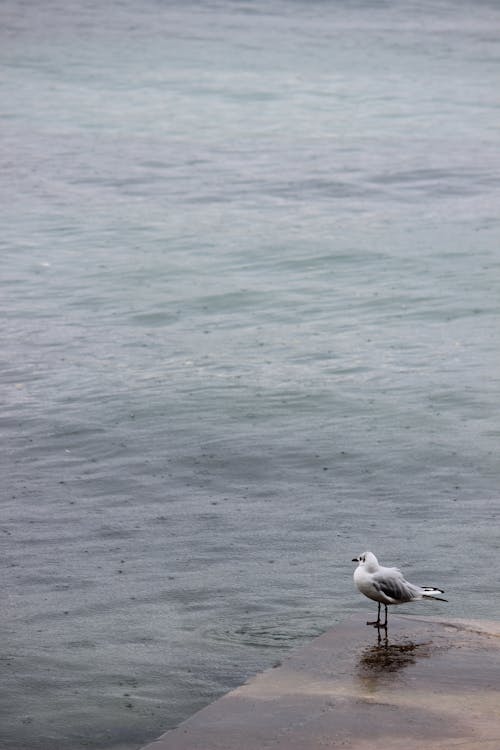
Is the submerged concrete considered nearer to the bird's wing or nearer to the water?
the bird's wing

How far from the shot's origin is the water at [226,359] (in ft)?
32.2

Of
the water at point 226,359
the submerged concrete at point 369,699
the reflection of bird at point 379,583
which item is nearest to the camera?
the submerged concrete at point 369,699

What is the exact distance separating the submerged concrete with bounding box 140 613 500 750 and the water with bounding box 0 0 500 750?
79 cm

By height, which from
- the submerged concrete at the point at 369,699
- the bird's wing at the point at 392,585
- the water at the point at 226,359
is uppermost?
the bird's wing at the point at 392,585

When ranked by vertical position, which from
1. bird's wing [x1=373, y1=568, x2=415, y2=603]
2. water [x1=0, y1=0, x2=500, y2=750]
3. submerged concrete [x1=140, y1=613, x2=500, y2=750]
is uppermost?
bird's wing [x1=373, y1=568, x2=415, y2=603]

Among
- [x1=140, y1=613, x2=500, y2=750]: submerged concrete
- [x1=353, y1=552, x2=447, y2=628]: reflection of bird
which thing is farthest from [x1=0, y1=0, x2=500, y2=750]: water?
[x1=353, y1=552, x2=447, y2=628]: reflection of bird

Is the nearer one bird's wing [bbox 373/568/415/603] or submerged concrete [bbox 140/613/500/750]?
submerged concrete [bbox 140/613/500/750]

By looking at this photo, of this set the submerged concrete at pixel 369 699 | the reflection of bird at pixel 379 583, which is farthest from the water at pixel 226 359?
the reflection of bird at pixel 379 583

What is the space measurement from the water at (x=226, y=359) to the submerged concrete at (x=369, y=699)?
0.79m

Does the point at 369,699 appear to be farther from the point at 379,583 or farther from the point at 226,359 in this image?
the point at 226,359

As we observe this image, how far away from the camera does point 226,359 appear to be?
54.1ft

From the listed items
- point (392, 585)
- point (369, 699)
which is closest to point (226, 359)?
point (392, 585)

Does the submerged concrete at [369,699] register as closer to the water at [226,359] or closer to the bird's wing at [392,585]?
the bird's wing at [392,585]

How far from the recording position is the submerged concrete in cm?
712
